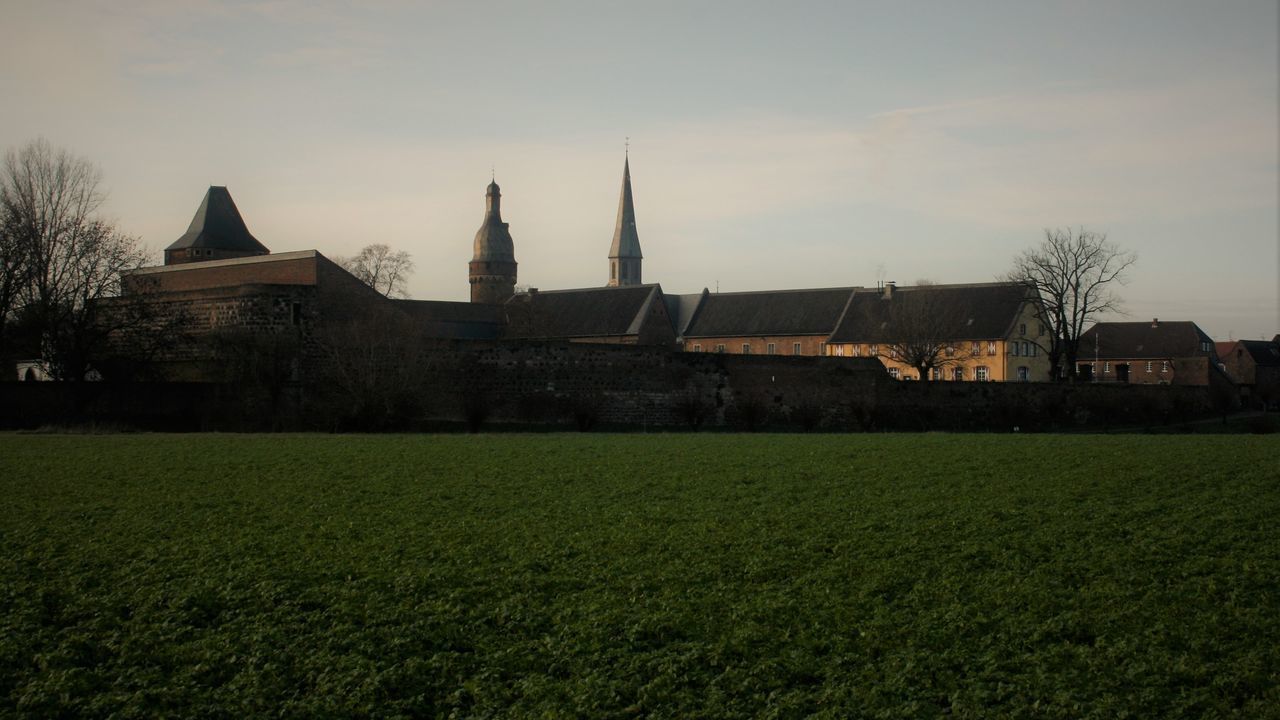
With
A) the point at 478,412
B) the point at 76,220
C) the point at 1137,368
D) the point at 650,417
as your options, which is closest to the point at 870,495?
the point at 478,412

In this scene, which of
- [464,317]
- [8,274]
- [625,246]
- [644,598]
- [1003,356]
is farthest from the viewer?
[625,246]

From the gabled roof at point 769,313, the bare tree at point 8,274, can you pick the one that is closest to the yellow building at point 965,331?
the gabled roof at point 769,313

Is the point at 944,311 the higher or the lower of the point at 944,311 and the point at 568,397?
the higher

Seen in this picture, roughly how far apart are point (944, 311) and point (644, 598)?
54.7m

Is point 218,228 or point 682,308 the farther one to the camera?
point 682,308

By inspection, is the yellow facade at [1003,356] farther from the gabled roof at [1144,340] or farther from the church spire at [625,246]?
the church spire at [625,246]

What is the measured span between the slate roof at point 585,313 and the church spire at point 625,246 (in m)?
40.6

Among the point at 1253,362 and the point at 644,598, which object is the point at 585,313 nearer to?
the point at 1253,362

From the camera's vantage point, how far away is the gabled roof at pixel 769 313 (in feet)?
226

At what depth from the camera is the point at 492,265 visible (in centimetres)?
8762

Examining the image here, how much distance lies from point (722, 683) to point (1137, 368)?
7590 centimetres

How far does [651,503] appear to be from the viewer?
14492 millimetres

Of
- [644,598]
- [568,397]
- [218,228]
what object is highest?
[218,228]

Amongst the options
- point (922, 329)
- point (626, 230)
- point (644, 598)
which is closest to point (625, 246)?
point (626, 230)
